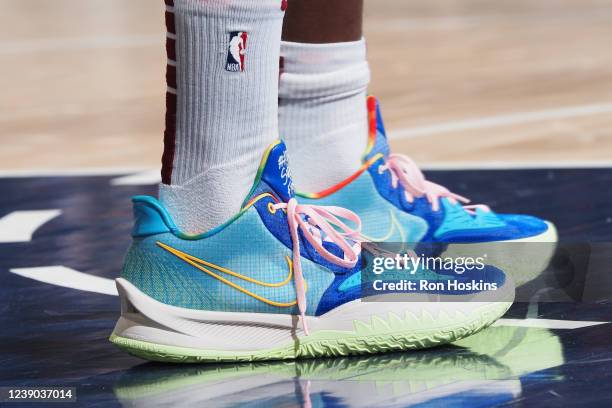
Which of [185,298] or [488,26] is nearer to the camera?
[185,298]

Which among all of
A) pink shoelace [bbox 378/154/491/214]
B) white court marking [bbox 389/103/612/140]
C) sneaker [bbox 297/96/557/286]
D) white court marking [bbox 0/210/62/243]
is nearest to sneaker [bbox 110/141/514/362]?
sneaker [bbox 297/96/557/286]

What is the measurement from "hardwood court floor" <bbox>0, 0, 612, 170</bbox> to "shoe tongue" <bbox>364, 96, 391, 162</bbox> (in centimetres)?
147

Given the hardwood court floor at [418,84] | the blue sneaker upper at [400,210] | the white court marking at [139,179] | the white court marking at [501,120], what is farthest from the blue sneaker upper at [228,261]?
the white court marking at [501,120]

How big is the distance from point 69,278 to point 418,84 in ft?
12.3

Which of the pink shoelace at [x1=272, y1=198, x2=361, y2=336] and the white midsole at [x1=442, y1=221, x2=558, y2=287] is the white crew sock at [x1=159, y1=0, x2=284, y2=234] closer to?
the pink shoelace at [x1=272, y1=198, x2=361, y2=336]

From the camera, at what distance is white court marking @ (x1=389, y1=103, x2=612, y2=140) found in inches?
175

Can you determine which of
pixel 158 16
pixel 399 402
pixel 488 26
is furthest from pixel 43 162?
pixel 158 16

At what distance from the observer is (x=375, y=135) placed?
227 cm

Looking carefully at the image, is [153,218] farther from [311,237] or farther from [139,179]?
[139,179]

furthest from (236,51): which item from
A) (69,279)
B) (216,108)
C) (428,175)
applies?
(428,175)

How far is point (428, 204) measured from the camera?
2266 mm

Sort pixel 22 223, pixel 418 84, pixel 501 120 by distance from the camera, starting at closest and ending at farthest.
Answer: pixel 22 223 < pixel 501 120 < pixel 418 84

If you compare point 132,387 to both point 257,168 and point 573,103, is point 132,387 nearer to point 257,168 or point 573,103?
point 257,168

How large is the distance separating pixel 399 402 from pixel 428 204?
0.69 meters
